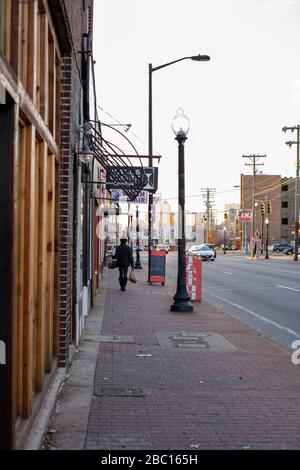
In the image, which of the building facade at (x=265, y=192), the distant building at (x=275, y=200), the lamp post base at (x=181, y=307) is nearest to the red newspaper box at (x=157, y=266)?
the lamp post base at (x=181, y=307)

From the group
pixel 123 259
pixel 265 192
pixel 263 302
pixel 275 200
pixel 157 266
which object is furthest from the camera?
pixel 275 200

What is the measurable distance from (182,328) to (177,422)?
621cm

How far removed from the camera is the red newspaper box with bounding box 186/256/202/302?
17.3 metres

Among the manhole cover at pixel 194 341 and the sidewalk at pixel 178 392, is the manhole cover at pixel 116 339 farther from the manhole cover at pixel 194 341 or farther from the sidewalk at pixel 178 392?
the manhole cover at pixel 194 341

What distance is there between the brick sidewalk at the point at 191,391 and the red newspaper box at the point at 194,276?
485 cm

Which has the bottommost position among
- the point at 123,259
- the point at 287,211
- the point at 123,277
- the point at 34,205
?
the point at 123,277

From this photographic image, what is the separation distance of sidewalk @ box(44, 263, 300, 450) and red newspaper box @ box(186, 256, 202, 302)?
5058 millimetres

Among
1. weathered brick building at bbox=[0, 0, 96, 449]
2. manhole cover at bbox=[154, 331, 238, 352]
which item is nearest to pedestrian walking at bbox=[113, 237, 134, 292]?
manhole cover at bbox=[154, 331, 238, 352]

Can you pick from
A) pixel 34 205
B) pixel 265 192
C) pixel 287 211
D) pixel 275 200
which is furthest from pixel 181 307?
pixel 287 211

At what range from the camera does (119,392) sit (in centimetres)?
698

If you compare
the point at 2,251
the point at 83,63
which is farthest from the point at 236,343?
the point at 2,251

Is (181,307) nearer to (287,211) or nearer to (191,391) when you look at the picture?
(191,391)

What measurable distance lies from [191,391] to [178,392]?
0.53 feet

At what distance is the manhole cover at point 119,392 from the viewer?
6.86 meters
